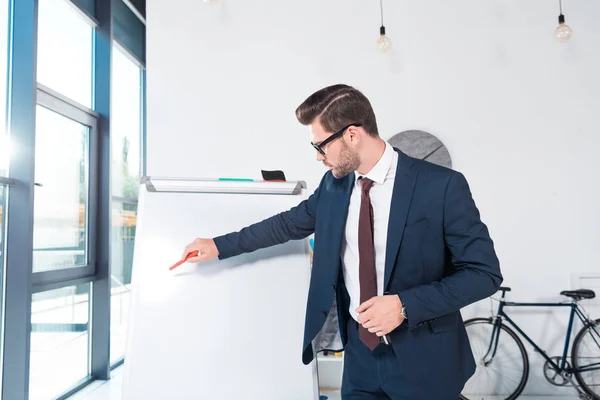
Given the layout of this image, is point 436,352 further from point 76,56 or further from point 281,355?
point 76,56

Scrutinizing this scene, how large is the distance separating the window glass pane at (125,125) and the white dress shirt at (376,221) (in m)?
3.27

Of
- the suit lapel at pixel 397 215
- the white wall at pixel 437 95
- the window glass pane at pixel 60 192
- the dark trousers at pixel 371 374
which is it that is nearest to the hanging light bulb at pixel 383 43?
the white wall at pixel 437 95

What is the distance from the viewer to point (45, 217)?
10.1 ft

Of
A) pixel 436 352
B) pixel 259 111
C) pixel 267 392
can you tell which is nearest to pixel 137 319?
pixel 267 392

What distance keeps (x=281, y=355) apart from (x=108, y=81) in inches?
119

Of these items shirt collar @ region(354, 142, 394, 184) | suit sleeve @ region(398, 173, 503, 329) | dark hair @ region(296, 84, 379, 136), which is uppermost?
dark hair @ region(296, 84, 379, 136)

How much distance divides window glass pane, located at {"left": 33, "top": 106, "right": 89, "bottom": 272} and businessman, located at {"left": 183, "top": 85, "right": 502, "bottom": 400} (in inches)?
91.3

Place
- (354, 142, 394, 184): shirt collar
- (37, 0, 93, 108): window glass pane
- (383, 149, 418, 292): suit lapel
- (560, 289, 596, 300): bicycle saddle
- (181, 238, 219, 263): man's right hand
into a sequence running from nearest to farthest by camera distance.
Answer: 1. (383, 149, 418, 292): suit lapel
2. (354, 142, 394, 184): shirt collar
3. (181, 238, 219, 263): man's right hand
4. (560, 289, 596, 300): bicycle saddle
5. (37, 0, 93, 108): window glass pane

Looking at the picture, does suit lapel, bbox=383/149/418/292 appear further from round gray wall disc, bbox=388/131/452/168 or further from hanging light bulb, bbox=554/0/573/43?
hanging light bulb, bbox=554/0/573/43

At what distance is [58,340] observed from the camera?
3.32m

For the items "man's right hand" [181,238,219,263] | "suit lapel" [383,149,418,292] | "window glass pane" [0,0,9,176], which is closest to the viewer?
"suit lapel" [383,149,418,292]

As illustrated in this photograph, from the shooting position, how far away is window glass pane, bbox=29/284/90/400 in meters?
3.01

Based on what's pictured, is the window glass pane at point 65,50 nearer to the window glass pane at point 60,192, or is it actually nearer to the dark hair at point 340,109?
the window glass pane at point 60,192

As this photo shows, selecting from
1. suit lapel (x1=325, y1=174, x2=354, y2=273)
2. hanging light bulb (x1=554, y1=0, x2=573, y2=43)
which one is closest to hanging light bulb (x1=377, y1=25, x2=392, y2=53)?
hanging light bulb (x1=554, y1=0, x2=573, y2=43)
